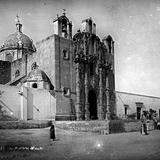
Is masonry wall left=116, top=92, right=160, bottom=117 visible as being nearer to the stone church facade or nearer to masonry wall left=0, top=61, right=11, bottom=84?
the stone church facade

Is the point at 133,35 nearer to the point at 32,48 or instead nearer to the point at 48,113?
the point at 48,113

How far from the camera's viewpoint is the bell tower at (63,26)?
18984mm

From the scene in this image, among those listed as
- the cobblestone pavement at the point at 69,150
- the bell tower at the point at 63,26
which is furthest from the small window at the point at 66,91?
the cobblestone pavement at the point at 69,150

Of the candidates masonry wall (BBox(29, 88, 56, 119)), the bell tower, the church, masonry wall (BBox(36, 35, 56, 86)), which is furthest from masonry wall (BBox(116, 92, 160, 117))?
masonry wall (BBox(29, 88, 56, 119))

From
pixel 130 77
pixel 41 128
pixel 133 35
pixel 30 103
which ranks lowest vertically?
pixel 41 128

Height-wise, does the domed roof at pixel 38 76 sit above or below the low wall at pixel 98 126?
above

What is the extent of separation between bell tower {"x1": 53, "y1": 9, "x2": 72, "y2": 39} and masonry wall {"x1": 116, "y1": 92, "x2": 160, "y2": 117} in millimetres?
8321

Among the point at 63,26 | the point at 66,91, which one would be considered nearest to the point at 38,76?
the point at 66,91

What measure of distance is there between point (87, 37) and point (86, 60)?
2.05 meters

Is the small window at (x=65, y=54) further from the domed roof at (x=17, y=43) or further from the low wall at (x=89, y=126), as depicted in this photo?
the domed roof at (x=17, y=43)

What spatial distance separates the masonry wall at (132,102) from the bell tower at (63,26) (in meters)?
8.32

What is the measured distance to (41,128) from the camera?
13.1 metres

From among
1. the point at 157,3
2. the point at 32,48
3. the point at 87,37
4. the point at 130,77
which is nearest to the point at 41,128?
the point at 130,77

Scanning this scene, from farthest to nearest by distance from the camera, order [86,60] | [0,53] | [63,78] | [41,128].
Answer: [0,53]
[86,60]
[63,78]
[41,128]
